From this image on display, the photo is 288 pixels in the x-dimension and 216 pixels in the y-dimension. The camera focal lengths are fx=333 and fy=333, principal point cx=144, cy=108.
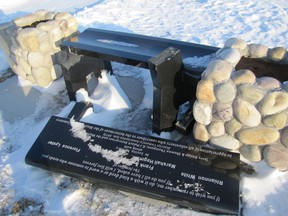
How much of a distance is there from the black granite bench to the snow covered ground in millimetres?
223

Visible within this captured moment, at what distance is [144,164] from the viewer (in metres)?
2.61

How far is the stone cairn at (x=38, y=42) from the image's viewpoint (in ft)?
12.3

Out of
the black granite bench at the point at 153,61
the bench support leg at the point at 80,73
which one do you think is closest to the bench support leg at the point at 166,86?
the black granite bench at the point at 153,61

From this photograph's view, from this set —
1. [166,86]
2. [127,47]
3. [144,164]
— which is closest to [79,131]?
[144,164]

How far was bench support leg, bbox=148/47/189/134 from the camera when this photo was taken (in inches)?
108

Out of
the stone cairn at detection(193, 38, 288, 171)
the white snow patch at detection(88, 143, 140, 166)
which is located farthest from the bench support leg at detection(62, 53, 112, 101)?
the stone cairn at detection(193, 38, 288, 171)

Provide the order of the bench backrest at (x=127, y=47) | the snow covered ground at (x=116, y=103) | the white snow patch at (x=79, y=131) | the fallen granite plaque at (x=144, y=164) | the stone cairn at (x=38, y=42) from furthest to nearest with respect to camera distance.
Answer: the stone cairn at (x=38, y=42) < the bench backrest at (x=127, y=47) < the white snow patch at (x=79, y=131) < the snow covered ground at (x=116, y=103) < the fallen granite plaque at (x=144, y=164)

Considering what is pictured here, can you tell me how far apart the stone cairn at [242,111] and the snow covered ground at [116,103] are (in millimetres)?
249

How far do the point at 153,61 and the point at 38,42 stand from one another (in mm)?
1671

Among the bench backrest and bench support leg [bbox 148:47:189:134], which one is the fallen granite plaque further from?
the bench backrest

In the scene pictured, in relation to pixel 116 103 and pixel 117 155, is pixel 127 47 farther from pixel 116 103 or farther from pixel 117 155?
pixel 117 155

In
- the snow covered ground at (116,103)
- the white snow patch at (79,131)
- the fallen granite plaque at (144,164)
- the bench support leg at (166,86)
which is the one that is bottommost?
the snow covered ground at (116,103)

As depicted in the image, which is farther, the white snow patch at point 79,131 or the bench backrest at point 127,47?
the bench backrest at point 127,47

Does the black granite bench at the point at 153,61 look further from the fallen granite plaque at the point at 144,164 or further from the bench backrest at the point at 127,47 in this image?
the fallen granite plaque at the point at 144,164
